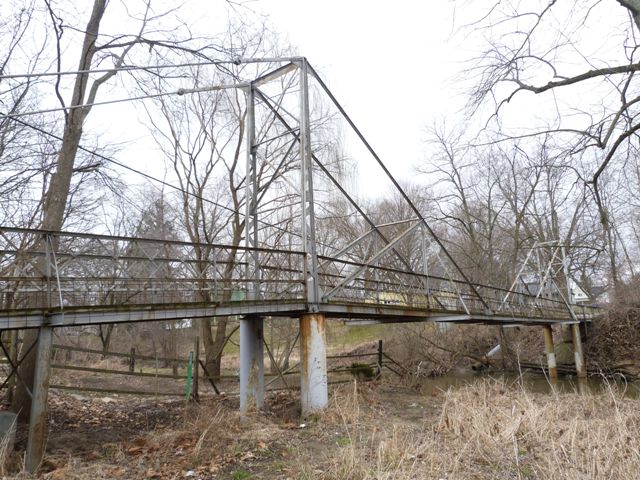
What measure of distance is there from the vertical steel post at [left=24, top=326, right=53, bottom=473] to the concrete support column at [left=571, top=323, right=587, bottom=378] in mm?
24073

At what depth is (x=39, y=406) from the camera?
224 inches

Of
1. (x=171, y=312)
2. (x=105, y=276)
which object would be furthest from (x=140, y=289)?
(x=105, y=276)

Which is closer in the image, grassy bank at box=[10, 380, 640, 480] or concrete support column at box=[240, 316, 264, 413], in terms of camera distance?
grassy bank at box=[10, 380, 640, 480]

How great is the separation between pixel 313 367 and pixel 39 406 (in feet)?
15.1

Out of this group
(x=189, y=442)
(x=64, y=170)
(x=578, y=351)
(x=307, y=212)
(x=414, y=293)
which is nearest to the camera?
(x=189, y=442)

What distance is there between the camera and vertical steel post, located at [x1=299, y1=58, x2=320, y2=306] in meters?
8.97

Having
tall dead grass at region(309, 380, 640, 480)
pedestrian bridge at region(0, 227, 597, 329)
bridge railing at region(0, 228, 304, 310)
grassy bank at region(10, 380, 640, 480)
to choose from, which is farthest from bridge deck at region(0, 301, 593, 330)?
tall dead grass at region(309, 380, 640, 480)

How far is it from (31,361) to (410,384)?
39.3ft

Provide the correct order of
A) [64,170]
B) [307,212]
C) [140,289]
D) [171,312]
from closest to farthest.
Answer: [171,312] → [140,289] → [64,170] → [307,212]

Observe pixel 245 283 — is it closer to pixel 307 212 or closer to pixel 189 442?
pixel 307 212

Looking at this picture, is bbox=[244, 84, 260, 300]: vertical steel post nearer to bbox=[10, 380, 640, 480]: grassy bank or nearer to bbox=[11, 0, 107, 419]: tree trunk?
bbox=[10, 380, 640, 480]: grassy bank

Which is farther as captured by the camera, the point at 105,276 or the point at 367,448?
the point at 105,276

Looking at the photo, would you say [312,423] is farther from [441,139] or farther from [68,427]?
[441,139]

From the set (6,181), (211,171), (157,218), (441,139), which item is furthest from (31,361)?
(441,139)
